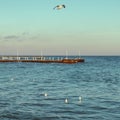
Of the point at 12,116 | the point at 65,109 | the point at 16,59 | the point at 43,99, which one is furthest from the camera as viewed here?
the point at 16,59

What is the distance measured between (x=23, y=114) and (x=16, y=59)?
141 meters

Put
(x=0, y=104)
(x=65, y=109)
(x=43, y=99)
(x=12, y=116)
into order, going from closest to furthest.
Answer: (x=12, y=116) → (x=65, y=109) → (x=0, y=104) → (x=43, y=99)

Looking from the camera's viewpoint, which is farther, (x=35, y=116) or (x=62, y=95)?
(x=62, y=95)

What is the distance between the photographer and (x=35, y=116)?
30109mm

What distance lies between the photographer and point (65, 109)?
33.6 metres

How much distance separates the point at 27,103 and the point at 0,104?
2760 millimetres

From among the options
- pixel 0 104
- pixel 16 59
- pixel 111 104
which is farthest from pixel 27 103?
pixel 16 59

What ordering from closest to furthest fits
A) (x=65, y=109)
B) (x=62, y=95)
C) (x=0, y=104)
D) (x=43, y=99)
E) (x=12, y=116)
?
(x=12, y=116) < (x=65, y=109) < (x=0, y=104) < (x=43, y=99) < (x=62, y=95)

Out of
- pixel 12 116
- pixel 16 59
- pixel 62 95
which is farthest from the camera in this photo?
pixel 16 59

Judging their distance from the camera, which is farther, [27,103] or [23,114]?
[27,103]

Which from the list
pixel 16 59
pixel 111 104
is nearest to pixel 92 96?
pixel 111 104

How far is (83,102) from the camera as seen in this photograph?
37.8 m

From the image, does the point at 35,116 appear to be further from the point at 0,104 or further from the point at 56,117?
the point at 0,104

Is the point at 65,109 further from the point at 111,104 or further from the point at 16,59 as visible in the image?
the point at 16,59
